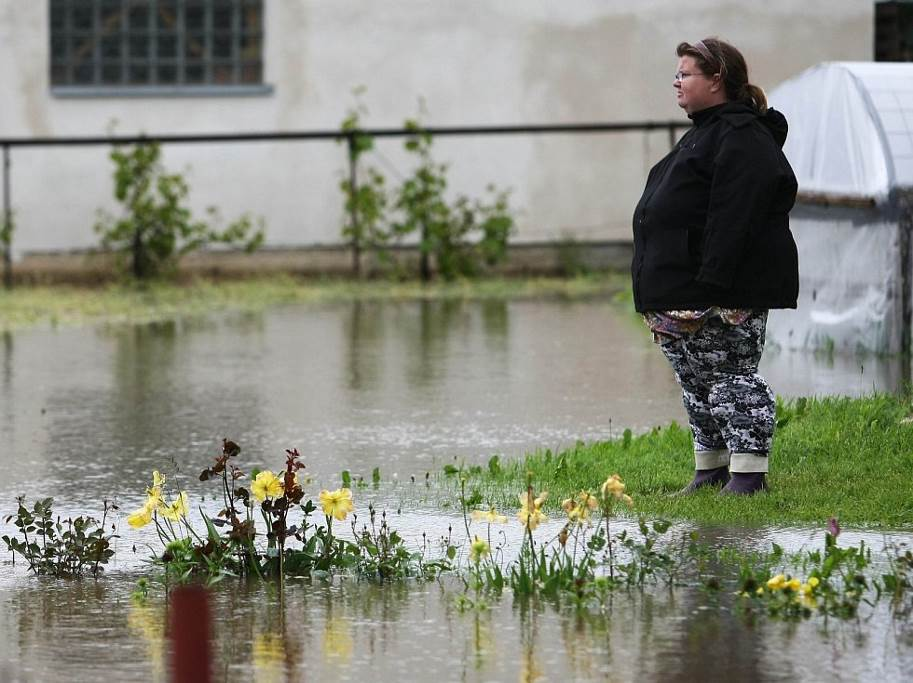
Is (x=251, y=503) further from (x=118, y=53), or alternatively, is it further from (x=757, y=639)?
(x=118, y=53)

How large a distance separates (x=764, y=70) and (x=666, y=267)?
47.2 feet

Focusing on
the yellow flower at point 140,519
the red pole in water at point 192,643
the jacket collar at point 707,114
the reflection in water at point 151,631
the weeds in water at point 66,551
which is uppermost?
the jacket collar at point 707,114

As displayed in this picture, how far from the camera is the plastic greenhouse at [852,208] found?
11852 mm

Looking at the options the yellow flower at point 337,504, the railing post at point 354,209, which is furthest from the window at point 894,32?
the yellow flower at point 337,504

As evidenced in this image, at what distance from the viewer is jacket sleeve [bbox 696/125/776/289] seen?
6.99 meters

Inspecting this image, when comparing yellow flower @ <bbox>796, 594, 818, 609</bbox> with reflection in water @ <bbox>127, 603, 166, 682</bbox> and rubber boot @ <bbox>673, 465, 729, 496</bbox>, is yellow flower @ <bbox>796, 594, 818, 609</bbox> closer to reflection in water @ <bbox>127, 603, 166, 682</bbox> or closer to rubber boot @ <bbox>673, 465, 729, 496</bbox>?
reflection in water @ <bbox>127, 603, 166, 682</bbox>

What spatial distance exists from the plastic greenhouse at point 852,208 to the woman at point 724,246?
15.6 feet

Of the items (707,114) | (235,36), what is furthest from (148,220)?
(707,114)

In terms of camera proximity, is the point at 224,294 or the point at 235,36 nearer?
the point at 224,294

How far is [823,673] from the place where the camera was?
494cm

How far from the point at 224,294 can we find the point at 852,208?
716 centimetres

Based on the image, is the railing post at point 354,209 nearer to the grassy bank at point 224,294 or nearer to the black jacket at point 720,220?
the grassy bank at point 224,294

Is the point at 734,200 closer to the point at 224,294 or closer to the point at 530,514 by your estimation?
the point at 530,514

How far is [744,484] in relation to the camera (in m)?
7.29
